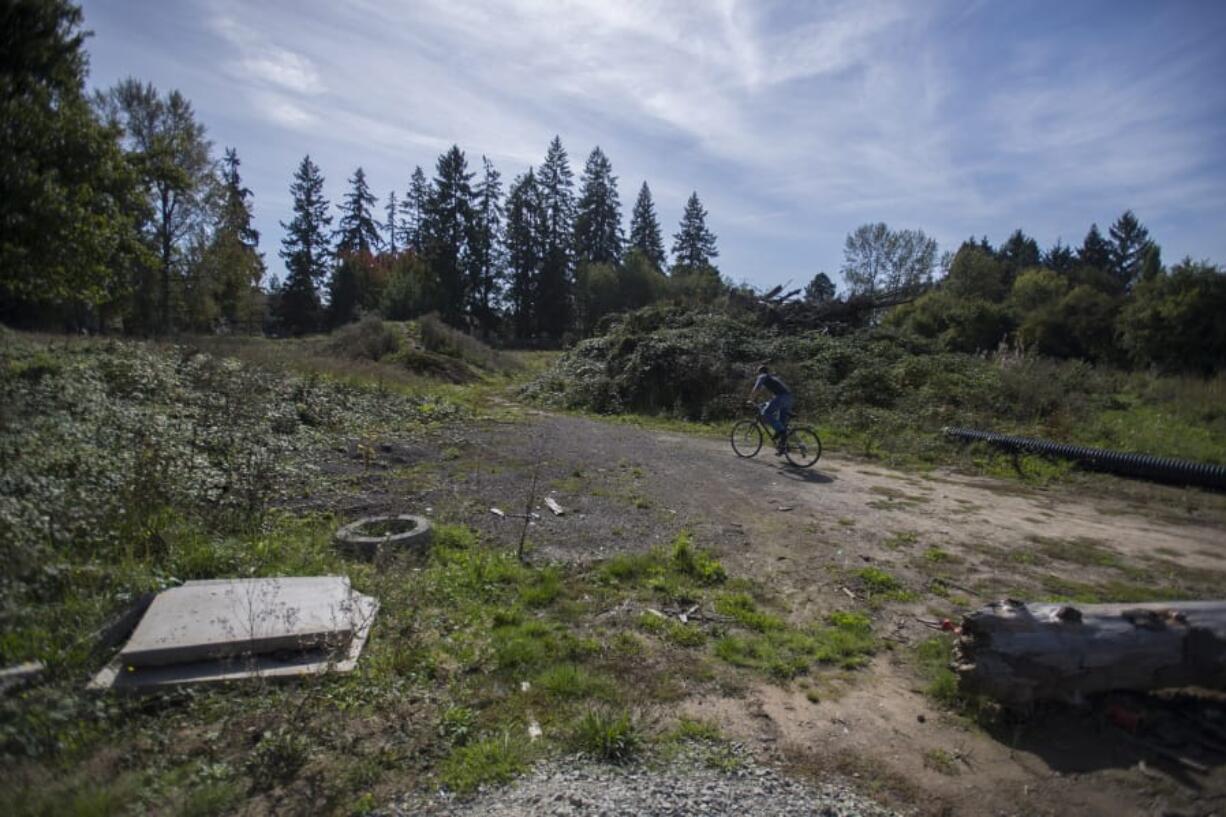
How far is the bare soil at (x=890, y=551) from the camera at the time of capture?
3.24 m

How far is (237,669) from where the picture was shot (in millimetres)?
3607

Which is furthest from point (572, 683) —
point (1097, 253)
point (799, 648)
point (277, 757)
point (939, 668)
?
point (1097, 253)

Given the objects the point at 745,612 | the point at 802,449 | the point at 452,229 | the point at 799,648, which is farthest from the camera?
the point at 452,229

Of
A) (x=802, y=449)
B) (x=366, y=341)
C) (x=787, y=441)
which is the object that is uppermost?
(x=366, y=341)

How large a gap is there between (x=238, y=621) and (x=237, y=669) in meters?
0.34

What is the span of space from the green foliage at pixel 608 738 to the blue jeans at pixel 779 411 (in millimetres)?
8468

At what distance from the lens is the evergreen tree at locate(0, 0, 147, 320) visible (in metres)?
9.21

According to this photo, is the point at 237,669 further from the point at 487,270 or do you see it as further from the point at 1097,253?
the point at 1097,253

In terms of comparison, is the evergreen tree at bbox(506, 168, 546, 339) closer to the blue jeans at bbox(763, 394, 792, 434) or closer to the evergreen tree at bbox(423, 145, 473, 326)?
the evergreen tree at bbox(423, 145, 473, 326)

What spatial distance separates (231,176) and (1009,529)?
189 ft

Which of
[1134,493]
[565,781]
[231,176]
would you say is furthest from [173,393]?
[231,176]

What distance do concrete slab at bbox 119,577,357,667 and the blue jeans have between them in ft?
27.7

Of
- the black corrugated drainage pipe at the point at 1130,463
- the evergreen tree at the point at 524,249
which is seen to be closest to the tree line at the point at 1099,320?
the black corrugated drainage pipe at the point at 1130,463

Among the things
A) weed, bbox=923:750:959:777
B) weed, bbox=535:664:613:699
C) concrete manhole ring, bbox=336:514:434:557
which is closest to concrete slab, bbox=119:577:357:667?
concrete manhole ring, bbox=336:514:434:557
